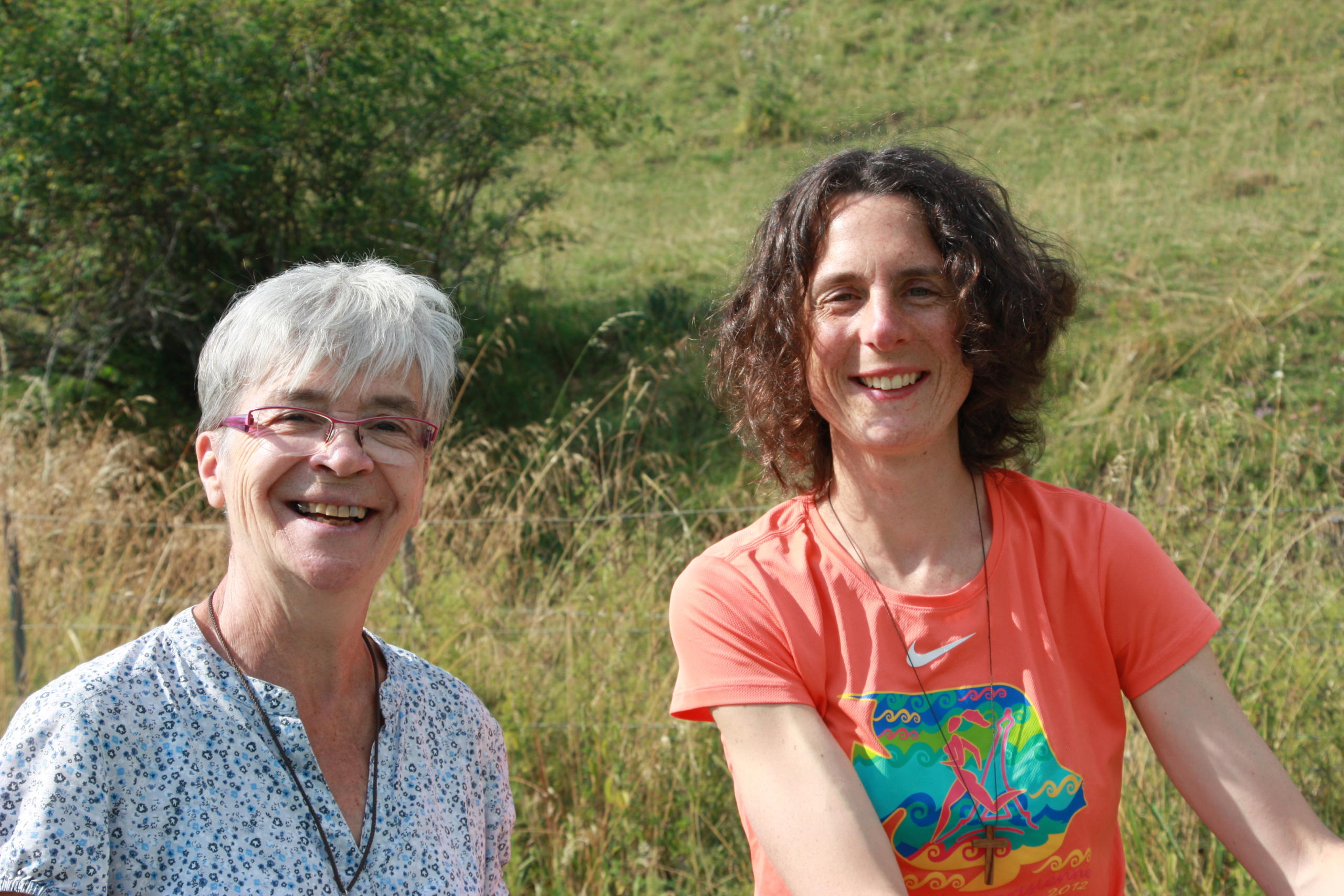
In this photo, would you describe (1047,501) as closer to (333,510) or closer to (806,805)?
(806,805)

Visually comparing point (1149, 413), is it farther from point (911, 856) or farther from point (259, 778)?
point (259, 778)

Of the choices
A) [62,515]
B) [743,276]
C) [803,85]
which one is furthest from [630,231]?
[743,276]

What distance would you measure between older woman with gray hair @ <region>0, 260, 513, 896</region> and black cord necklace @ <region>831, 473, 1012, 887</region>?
2.56 ft

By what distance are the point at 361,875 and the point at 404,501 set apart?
A: 59 centimetres

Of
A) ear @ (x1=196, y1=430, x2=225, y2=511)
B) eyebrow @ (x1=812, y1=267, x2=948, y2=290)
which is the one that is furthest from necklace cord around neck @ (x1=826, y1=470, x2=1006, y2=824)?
ear @ (x1=196, y1=430, x2=225, y2=511)

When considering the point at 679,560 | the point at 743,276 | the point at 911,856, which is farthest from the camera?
the point at 679,560

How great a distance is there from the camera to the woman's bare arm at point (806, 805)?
166 cm

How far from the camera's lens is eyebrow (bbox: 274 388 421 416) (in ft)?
5.71

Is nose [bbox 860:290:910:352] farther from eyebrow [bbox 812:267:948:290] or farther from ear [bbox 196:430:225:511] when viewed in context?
ear [bbox 196:430:225:511]

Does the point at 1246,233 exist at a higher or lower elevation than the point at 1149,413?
higher

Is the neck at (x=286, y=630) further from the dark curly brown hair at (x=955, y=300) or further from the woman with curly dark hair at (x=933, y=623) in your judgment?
the dark curly brown hair at (x=955, y=300)

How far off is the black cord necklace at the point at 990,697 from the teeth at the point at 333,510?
2.86 ft

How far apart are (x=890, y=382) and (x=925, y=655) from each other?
0.48 m

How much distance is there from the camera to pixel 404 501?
185 cm
